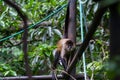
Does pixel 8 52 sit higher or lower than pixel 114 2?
lower

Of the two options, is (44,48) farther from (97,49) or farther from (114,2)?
(114,2)

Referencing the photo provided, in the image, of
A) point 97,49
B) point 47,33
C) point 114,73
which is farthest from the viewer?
point 47,33

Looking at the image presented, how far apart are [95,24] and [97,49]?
206 cm

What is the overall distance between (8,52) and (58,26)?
51 cm

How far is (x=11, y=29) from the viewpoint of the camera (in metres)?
3.01

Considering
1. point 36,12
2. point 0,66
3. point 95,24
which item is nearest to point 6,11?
point 36,12

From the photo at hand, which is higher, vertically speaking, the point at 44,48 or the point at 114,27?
the point at 114,27

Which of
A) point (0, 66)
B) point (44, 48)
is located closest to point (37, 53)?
point (44, 48)

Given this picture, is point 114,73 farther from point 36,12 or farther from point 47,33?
point 36,12

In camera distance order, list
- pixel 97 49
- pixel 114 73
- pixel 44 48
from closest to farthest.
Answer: pixel 114 73 < pixel 44 48 < pixel 97 49

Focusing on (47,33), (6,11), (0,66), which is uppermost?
(6,11)

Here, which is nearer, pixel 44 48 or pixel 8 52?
pixel 44 48

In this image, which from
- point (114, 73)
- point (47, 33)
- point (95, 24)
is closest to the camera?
point (114, 73)

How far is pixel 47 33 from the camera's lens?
2.64 metres
